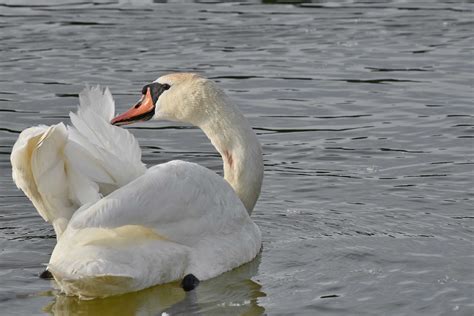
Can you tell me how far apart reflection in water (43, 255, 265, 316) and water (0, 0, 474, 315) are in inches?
0.5

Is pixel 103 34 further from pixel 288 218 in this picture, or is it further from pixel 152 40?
pixel 288 218

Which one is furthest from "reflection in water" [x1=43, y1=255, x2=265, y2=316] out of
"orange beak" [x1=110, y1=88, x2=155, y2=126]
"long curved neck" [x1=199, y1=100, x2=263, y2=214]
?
"orange beak" [x1=110, y1=88, x2=155, y2=126]

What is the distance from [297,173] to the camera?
11.6 m

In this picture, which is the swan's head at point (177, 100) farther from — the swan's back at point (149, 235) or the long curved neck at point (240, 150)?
the swan's back at point (149, 235)

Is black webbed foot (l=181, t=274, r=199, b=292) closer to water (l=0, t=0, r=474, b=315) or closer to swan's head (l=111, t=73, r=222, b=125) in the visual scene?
water (l=0, t=0, r=474, b=315)

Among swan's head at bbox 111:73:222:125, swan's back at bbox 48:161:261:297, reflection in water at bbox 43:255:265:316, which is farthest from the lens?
swan's head at bbox 111:73:222:125

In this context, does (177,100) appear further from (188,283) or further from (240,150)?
(188,283)

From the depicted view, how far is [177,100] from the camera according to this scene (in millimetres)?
10062

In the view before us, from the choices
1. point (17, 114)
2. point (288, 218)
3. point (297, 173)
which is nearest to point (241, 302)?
point (288, 218)

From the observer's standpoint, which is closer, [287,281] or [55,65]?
[287,281]

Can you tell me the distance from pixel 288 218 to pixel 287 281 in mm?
1516

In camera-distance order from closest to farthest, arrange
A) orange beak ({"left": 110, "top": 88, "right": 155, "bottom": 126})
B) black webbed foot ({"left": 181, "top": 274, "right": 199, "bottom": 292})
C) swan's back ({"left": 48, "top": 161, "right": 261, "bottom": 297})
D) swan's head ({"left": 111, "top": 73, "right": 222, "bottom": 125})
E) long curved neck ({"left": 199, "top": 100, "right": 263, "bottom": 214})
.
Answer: swan's back ({"left": 48, "top": 161, "right": 261, "bottom": 297}) → black webbed foot ({"left": 181, "top": 274, "right": 199, "bottom": 292}) → long curved neck ({"left": 199, "top": 100, "right": 263, "bottom": 214}) → swan's head ({"left": 111, "top": 73, "right": 222, "bottom": 125}) → orange beak ({"left": 110, "top": 88, "right": 155, "bottom": 126})

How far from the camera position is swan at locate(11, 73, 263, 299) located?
8.24m

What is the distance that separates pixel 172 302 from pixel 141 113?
6.90 feet
